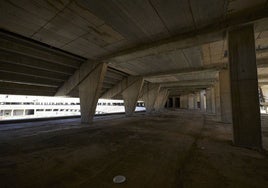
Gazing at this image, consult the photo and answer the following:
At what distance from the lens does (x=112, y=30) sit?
250 inches

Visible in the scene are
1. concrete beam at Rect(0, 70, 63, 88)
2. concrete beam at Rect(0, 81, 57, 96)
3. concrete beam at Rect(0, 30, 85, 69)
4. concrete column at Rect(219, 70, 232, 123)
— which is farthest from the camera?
concrete column at Rect(219, 70, 232, 123)

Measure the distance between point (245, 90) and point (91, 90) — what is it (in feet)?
32.4

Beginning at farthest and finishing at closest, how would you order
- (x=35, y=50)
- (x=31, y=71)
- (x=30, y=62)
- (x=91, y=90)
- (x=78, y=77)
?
(x=78, y=77), (x=91, y=90), (x=31, y=71), (x=30, y=62), (x=35, y=50)

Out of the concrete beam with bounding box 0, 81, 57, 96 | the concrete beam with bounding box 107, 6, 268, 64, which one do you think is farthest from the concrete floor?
the concrete beam with bounding box 0, 81, 57, 96

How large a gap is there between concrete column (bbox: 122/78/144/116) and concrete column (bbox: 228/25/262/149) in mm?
11807

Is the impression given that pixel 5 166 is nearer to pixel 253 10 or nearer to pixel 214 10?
pixel 214 10

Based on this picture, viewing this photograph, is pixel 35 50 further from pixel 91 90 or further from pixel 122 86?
pixel 122 86

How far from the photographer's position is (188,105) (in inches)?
1880

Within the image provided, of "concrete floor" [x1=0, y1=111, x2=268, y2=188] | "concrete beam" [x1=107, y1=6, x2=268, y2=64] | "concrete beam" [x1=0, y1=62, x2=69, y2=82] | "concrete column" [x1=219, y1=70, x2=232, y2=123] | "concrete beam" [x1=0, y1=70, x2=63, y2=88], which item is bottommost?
"concrete floor" [x1=0, y1=111, x2=268, y2=188]

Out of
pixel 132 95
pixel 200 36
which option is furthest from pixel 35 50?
pixel 132 95

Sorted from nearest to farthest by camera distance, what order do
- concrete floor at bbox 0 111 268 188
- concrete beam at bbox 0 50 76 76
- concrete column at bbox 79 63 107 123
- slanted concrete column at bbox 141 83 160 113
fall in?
1. concrete floor at bbox 0 111 268 188
2. concrete beam at bbox 0 50 76 76
3. concrete column at bbox 79 63 107 123
4. slanted concrete column at bbox 141 83 160 113

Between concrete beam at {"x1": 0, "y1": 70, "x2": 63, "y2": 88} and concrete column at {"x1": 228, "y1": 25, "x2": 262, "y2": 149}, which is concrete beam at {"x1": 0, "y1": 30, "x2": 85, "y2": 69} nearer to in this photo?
concrete beam at {"x1": 0, "y1": 70, "x2": 63, "y2": 88}

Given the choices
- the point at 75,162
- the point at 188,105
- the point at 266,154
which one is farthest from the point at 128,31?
the point at 188,105

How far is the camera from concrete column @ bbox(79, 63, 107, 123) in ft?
34.4
